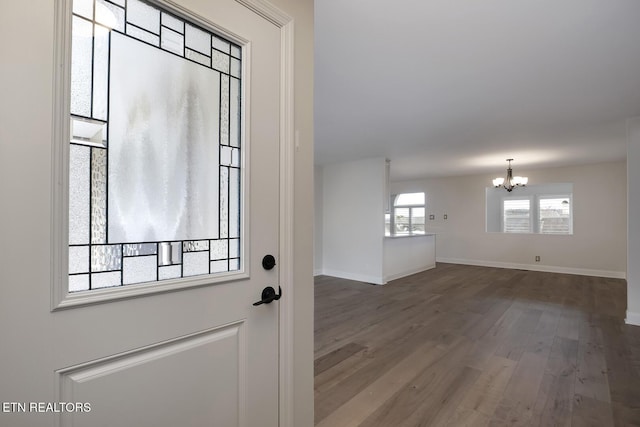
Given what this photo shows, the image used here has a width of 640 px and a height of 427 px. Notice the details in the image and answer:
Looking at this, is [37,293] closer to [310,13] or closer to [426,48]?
[310,13]

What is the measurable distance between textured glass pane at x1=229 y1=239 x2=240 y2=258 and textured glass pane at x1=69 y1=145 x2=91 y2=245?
46cm

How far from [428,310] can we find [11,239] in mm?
4109

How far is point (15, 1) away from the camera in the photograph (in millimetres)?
730

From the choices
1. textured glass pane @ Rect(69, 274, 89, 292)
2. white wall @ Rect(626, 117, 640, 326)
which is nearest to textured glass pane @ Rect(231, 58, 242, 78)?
textured glass pane @ Rect(69, 274, 89, 292)

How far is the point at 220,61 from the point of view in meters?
1.17

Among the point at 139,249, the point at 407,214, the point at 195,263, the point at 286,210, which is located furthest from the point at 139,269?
the point at 407,214

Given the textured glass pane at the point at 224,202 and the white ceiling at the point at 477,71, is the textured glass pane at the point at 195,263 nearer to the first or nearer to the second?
the textured glass pane at the point at 224,202

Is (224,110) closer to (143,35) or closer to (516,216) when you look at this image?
(143,35)

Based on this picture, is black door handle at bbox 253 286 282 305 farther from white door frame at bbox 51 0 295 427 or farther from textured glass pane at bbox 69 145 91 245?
textured glass pane at bbox 69 145 91 245

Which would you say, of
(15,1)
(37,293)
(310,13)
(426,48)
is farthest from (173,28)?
(426,48)

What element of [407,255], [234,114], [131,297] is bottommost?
[407,255]

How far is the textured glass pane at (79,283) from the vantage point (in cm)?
83

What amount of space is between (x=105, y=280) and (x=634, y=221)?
5.07 metres

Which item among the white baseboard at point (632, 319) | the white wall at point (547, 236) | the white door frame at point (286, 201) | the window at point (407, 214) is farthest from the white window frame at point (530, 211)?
the white door frame at point (286, 201)
